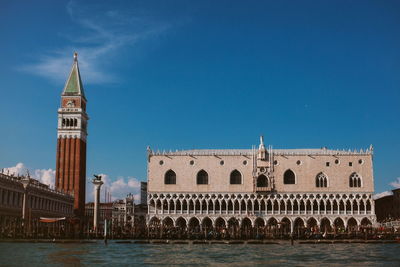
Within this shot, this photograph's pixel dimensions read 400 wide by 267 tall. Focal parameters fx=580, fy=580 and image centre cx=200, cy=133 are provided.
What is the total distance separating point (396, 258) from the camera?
3719cm

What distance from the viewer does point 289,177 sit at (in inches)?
3091

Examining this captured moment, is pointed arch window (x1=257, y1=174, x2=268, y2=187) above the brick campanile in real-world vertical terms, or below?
below

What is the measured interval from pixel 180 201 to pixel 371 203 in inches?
999

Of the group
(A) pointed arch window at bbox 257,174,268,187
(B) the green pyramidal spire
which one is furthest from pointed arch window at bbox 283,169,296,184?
(B) the green pyramidal spire

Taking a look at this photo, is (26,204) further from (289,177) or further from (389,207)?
(389,207)

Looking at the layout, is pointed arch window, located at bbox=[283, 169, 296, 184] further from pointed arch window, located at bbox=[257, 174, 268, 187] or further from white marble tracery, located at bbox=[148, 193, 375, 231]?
pointed arch window, located at bbox=[257, 174, 268, 187]

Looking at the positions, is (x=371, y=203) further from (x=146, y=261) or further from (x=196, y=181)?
(x=146, y=261)

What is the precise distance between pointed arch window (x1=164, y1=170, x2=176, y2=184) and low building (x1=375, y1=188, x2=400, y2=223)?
31200mm

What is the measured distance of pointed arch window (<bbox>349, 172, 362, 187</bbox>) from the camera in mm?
77250

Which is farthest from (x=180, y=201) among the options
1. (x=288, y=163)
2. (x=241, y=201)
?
(x=288, y=163)

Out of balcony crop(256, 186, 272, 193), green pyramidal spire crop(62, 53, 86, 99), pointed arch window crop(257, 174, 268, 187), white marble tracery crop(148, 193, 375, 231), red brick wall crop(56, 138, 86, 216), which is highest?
green pyramidal spire crop(62, 53, 86, 99)

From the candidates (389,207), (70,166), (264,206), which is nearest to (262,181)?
(264,206)

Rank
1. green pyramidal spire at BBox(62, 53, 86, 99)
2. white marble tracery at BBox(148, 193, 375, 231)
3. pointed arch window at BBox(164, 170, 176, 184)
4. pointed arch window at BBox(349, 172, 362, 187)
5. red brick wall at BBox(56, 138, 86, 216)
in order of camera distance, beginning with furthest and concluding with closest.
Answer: green pyramidal spire at BBox(62, 53, 86, 99) → red brick wall at BBox(56, 138, 86, 216) → pointed arch window at BBox(164, 170, 176, 184) → pointed arch window at BBox(349, 172, 362, 187) → white marble tracery at BBox(148, 193, 375, 231)

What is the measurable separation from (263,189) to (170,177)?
1282cm
